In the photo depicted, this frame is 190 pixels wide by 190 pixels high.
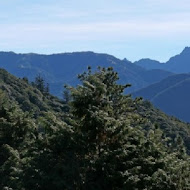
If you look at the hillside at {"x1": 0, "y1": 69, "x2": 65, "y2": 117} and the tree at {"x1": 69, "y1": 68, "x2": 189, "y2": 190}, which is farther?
the hillside at {"x1": 0, "y1": 69, "x2": 65, "y2": 117}

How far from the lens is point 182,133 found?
4899 inches

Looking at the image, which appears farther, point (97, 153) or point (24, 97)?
point (24, 97)

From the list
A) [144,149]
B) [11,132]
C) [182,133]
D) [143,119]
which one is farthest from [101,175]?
[182,133]

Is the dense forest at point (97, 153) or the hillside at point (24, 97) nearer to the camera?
the dense forest at point (97, 153)

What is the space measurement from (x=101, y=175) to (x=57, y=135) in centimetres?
226

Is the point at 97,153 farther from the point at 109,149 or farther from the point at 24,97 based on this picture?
the point at 24,97

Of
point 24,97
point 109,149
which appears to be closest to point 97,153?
point 109,149

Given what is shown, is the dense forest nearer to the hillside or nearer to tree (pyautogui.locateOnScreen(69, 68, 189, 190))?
tree (pyautogui.locateOnScreen(69, 68, 189, 190))

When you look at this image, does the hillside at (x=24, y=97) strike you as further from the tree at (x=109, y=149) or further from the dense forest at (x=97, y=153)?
the tree at (x=109, y=149)

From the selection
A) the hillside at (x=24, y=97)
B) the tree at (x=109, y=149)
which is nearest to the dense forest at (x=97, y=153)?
the tree at (x=109, y=149)

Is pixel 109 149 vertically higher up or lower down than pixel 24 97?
higher up

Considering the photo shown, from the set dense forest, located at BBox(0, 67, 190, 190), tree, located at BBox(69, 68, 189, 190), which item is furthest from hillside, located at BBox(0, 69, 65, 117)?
tree, located at BBox(69, 68, 189, 190)

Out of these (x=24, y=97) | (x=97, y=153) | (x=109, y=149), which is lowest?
(x=24, y=97)

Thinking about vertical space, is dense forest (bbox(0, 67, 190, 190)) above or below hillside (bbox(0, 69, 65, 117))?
above
